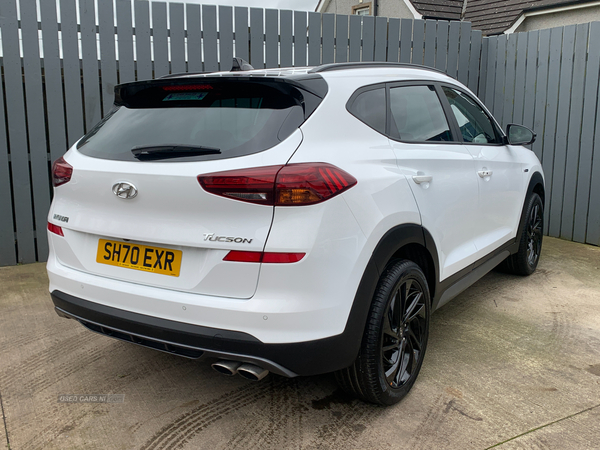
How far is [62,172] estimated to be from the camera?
258 centimetres

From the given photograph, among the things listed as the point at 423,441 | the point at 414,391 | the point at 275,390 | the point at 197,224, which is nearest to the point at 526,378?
the point at 414,391

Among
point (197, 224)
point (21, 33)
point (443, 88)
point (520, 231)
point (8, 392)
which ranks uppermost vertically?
point (21, 33)

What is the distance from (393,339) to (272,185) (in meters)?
1.09

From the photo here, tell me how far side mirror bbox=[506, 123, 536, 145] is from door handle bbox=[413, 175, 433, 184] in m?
1.78

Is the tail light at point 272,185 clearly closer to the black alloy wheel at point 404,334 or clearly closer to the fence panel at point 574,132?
the black alloy wheel at point 404,334

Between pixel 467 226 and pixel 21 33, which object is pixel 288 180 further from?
pixel 21 33

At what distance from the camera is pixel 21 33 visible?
16.4 feet

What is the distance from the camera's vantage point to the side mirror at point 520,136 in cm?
430

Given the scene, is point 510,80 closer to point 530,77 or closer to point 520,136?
point 530,77

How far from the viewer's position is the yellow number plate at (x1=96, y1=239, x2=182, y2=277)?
2.22m

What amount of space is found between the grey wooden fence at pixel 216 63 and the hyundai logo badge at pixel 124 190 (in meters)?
3.43

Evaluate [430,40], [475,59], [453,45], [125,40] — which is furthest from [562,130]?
[125,40]

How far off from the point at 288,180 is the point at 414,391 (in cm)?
150

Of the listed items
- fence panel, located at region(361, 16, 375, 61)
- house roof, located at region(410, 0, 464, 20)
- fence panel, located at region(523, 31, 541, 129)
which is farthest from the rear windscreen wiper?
house roof, located at region(410, 0, 464, 20)
